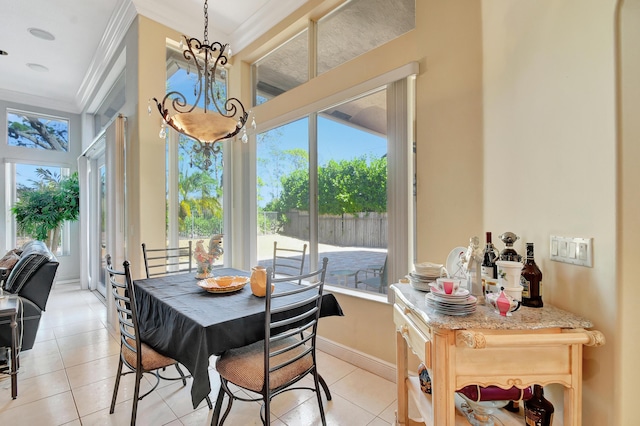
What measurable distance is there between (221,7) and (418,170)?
304cm

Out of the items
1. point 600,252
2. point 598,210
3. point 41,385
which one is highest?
point 598,210

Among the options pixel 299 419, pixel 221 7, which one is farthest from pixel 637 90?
pixel 221 7

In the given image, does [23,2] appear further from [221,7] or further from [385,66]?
[385,66]

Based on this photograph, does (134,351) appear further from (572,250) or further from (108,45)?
(108,45)

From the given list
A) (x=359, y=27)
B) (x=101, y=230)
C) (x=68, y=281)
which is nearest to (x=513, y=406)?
(x=359, y=27)

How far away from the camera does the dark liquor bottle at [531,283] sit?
1251 mm

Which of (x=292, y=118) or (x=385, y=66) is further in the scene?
(x=292, y=118)

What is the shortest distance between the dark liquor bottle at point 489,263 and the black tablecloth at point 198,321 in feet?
3.31

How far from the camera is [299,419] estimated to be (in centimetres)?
190

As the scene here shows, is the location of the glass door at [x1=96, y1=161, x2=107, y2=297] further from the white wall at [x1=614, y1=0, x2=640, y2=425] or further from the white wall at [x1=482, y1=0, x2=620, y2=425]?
the white wall at [x1=614, y1=0, x2=640, y2=425]

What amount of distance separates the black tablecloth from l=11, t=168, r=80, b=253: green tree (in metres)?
4.58

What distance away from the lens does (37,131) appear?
5.52 metres

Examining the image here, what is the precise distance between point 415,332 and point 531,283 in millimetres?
536

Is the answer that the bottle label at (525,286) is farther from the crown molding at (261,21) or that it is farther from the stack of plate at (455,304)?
the crown molding at (261,21)
